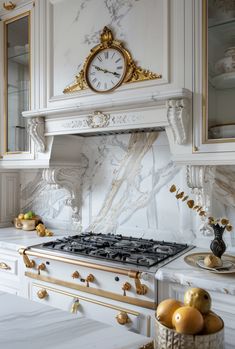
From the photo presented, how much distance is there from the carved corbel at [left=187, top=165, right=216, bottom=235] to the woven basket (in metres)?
1.13

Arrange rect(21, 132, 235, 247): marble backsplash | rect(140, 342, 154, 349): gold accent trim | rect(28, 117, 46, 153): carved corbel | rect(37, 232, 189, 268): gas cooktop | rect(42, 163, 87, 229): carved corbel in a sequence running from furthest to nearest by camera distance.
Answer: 1. rect(42, 163, 87, 229): carved corbel
2. rect(28, 117, 46, 153): carved corbel
3. rect(21, 132, 235, 247): marble backsplash
4. rect(37, 232, 189, 268): gas cooktop
5. rect(140, 342, 154, 349): gold accent trim

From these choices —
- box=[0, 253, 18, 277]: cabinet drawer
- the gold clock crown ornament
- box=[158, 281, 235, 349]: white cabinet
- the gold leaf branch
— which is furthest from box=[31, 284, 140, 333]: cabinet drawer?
the gold clock crown ornament

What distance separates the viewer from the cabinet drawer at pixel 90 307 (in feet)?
5.13

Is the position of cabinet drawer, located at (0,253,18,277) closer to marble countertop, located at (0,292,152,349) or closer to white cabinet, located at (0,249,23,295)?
white cabinet, located at (0,249,23,295)

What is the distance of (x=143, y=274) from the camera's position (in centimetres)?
152

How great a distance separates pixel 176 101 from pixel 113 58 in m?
0.52

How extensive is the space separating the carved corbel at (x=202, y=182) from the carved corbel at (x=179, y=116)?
0.17 meters

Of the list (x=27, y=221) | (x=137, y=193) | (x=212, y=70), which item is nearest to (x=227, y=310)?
(x=137, y=193)

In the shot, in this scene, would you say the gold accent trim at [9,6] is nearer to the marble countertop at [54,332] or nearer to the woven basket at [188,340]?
the marble countertop at [54,332]

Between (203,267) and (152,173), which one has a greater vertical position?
(152,173)

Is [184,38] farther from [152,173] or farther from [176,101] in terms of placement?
[152,173]

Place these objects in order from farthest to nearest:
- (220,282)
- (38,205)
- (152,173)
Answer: (38,205) → (152,173) → (220,282)

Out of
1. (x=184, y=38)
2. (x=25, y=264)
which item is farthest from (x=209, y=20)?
(x=25, y=264)

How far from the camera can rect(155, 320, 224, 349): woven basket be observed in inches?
24.7
